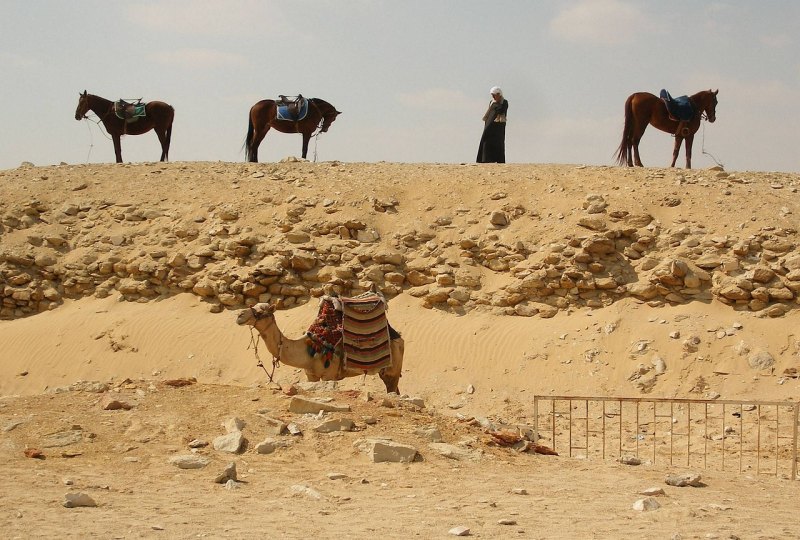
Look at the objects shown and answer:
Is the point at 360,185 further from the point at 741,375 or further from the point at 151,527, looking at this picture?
the point at 151,527

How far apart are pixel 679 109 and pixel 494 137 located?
4032mm

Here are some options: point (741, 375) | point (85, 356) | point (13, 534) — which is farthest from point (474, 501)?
point (85, 356)

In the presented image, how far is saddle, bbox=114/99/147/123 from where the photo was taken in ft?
77.4

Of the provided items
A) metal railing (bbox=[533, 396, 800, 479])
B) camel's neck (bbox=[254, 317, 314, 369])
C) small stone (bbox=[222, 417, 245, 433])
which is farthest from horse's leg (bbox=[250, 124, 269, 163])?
small stone (bbox=[222, 417, 245, 433])

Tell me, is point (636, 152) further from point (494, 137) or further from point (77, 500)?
point (77, 500)

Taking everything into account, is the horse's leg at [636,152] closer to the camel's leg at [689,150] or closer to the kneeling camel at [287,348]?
the camel's leg at [689,150]

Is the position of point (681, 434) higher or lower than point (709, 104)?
lower

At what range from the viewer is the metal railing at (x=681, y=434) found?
11.6m

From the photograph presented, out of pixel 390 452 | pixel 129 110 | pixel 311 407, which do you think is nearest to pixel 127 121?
pixel 129 110

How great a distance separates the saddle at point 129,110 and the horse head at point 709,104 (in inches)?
514

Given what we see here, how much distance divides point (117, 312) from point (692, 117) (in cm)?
1266

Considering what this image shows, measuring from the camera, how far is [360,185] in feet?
65.3

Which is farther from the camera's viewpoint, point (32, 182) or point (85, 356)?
point (32, 182)

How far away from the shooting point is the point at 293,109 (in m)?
23.4
